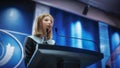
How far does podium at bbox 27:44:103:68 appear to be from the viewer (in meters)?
1.12

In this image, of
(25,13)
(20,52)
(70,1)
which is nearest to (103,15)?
(70,1)

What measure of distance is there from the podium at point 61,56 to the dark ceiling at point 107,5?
4.10 metres

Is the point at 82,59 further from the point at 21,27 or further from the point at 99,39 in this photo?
the point at 99,39

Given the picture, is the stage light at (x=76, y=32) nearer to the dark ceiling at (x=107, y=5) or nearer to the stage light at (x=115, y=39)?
the dark ceiling at (x=107, y=5)

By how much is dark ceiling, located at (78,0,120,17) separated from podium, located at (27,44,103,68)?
161 inches

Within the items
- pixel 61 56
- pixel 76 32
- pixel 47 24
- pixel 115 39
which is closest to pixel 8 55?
pixel 76 32

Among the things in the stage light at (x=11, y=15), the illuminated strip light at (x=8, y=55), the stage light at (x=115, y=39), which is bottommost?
the illuminated strip light at (x=8, y=55)

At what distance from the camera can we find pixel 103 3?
5.31 meters

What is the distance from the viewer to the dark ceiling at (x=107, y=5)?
5.23 metres

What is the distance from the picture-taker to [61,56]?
121 cm

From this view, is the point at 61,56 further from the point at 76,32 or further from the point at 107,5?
the point at 107,5

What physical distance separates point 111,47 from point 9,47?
2779 millimetres

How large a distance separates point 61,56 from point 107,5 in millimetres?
4471

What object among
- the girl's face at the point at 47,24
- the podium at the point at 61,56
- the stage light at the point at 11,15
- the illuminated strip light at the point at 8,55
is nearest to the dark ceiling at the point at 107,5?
the stage light at the point at 11,15
